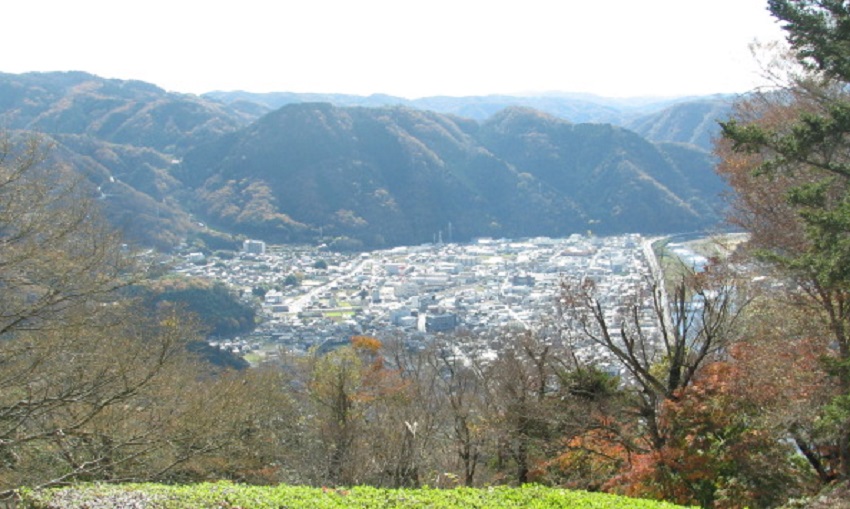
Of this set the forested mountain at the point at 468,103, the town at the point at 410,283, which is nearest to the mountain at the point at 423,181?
the town at the point at 410,283

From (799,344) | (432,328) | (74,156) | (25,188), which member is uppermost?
(25,188)

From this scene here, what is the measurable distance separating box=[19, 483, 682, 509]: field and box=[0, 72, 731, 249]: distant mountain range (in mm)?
53041

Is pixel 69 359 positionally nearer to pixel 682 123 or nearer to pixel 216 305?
pixel 216 305

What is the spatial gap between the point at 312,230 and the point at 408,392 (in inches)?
2238

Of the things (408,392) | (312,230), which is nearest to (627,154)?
(312,230)

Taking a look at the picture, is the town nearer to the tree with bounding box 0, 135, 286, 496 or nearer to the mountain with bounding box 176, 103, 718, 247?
the mountain with bounding box 176, 103, 718, 247

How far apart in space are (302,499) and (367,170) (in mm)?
76810

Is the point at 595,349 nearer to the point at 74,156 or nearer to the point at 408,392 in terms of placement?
the point at 408,392

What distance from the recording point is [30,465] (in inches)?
315

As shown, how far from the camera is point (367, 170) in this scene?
81750 mm

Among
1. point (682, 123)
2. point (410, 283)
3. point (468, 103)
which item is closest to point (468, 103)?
point (468, 103)

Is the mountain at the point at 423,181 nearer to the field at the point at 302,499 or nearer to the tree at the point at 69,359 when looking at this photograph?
the tree at the point at 69,359

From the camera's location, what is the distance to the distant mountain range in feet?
232

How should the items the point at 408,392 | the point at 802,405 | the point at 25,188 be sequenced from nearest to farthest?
1. the point at 802,405
2. the point at 25,188
3. the point at 408,392
